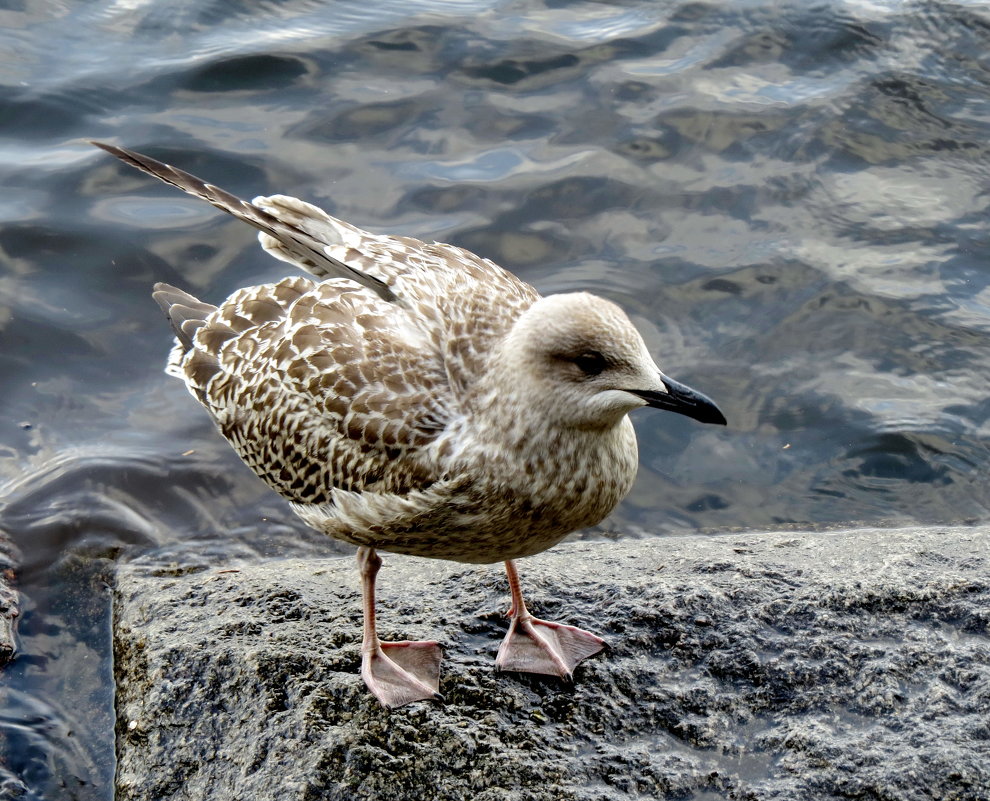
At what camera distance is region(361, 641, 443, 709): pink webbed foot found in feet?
13.5

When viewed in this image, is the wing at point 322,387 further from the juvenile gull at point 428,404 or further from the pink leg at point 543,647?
the pink leg at point 543,647

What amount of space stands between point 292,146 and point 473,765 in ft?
19.9

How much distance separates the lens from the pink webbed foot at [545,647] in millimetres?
4262

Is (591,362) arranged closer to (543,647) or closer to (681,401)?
(681,401)

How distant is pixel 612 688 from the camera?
165 inches

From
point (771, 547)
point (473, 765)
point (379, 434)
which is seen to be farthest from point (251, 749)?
point (771, 547)

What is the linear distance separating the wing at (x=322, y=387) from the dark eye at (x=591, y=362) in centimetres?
57

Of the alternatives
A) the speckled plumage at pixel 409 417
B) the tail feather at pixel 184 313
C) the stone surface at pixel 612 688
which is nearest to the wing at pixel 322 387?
the speckled plumage at pixel 409 417

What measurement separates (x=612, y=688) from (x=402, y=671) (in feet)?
2.53

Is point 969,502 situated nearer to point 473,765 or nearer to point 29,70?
point 473,765

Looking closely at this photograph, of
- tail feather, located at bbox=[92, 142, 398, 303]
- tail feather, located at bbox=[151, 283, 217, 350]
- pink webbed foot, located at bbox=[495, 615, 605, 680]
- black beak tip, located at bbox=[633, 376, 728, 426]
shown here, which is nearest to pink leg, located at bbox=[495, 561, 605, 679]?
pink webbed foot, located at bbox=[495, 615, 605, 680]

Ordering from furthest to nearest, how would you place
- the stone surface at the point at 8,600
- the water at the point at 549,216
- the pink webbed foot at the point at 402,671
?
the water at the point at 549,216 < the stone surface at the point at 8,600 < the pink webbed foot at the point at 402,671

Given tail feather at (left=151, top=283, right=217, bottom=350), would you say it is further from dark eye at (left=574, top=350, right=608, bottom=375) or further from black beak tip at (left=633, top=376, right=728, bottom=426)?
black beak tip at (left=633, top=376, right=728, bottom=426)

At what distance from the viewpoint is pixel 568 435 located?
3980 mm
